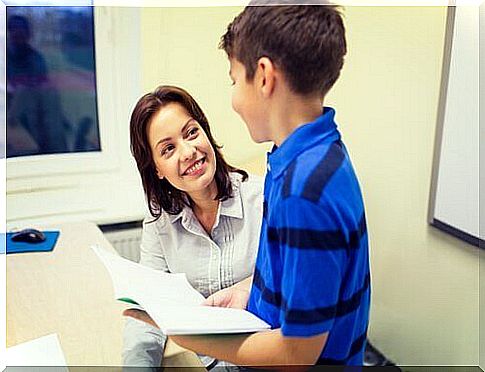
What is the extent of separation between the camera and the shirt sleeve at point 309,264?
0.58 meters

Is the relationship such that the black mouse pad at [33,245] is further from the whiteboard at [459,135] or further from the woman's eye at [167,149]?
the whiteboard at [459,135]

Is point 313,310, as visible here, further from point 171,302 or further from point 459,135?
point 459,135

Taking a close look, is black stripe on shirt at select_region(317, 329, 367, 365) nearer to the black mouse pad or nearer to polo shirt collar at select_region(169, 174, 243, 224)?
polo shirt collar at select_region(169, 174, 243, 224)

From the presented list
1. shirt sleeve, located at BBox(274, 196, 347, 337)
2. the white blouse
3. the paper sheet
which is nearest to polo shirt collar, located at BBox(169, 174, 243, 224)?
the white blouse

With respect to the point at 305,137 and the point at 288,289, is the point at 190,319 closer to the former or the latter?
the point at 288,289

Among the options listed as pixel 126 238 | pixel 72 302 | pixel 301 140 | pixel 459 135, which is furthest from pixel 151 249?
pixel 459 135

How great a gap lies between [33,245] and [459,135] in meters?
0.57

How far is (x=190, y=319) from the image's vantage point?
25.5 inches

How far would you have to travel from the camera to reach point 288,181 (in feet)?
1.95

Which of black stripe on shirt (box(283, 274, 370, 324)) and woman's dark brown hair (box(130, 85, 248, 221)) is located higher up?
woman's dark brown hair (box(130, 85, 248, 221))

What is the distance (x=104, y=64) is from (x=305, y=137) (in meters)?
0.28

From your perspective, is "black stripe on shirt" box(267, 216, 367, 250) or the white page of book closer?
"black stripe on shirt" box(267, 216, 367, 250)

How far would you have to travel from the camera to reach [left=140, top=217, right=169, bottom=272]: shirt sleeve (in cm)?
72

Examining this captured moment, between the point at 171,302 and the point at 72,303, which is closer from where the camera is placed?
the point at 171,302
